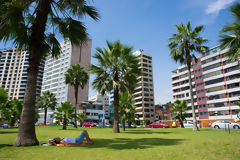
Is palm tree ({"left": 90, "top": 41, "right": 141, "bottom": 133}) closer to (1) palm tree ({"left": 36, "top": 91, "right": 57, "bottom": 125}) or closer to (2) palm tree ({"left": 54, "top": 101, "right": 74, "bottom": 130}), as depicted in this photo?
(2) palm tree ({"left": 54, "top": 101, "right": 74, "bottom": 130})

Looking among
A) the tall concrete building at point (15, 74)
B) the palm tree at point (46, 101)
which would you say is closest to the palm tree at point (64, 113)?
the palm tree at point (46, 101)

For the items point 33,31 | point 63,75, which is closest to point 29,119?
point 33,31

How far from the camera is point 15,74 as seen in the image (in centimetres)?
11819

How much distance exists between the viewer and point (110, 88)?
651 inches

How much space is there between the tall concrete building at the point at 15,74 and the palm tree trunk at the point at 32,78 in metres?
118

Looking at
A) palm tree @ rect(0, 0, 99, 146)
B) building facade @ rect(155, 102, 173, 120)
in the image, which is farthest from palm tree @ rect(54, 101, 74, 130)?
building facade @ rect(155, 102, 173, 120)

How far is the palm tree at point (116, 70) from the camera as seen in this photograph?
53.4ft

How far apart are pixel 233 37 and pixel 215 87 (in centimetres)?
5827

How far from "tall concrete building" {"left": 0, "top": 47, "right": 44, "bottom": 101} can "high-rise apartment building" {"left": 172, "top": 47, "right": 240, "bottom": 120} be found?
334ft

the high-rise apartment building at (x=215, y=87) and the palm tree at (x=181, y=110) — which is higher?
the high-rise apartment building at (x=215, y=87)

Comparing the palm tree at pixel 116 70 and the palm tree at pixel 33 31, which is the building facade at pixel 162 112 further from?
the palm tree at pixel 33 31

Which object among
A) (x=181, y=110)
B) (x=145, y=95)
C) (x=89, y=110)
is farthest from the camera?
(x=145, y=95)

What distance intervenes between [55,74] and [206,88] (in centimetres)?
8285

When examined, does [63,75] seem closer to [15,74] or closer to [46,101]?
[46,101]
